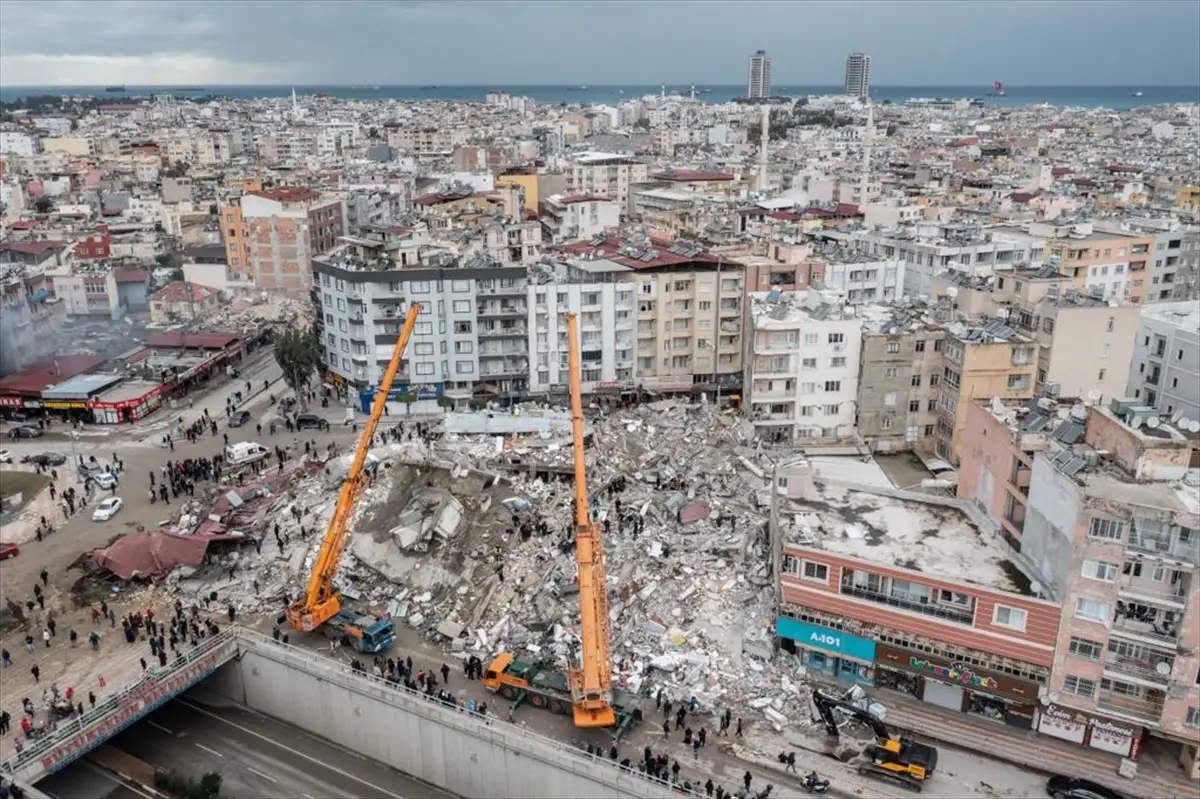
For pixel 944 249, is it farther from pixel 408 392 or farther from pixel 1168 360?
pixel 408 392

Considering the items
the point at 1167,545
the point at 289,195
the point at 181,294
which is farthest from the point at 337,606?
the point at 289,195

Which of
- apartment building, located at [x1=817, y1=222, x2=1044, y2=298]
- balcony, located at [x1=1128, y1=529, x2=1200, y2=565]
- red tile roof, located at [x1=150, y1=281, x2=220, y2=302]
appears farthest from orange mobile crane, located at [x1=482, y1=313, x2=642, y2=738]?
red tile roof, located at [x1=150, y1=281, x2=220, y2=302]

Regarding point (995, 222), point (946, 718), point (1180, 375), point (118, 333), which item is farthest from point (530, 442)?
point (995, 222)

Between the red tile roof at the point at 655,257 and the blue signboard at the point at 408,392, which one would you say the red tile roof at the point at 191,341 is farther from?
the red tile roof at the point at 655,257

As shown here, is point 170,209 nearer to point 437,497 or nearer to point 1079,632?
point 437,497

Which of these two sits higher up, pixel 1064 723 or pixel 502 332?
pixel 502 332

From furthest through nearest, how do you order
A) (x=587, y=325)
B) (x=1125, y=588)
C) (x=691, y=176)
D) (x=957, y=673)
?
(x=691, y=176) < (x=587, y=325) < (x=957, y=673) < (x=1125, y=588)

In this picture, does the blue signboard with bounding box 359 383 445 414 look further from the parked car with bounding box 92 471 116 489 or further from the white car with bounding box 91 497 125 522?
the white car with bounding box 91 497 125 522
